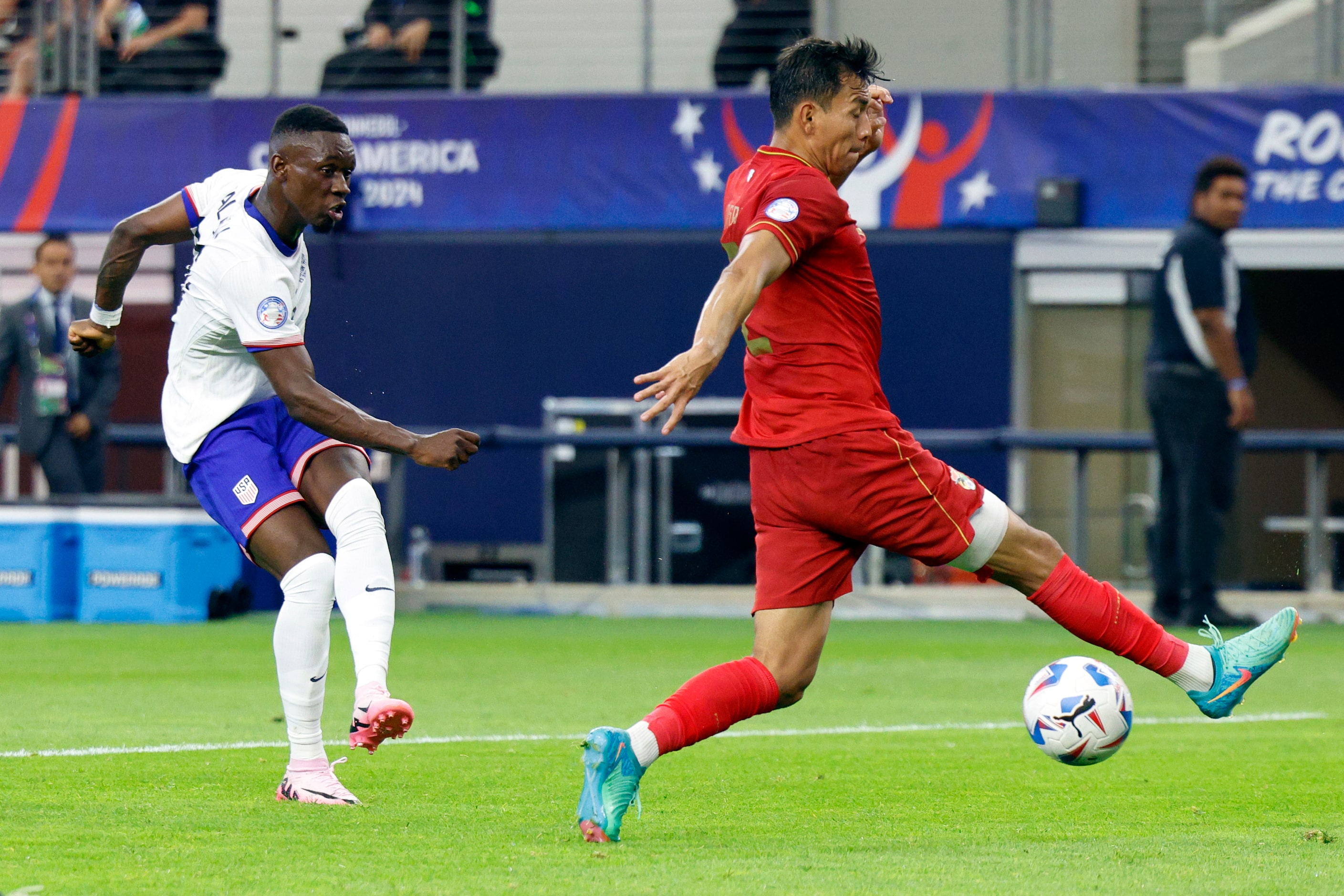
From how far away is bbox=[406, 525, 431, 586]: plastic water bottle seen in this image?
15922 millimetres

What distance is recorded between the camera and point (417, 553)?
15984 millimetres

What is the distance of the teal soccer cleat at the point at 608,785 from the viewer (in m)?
4.14

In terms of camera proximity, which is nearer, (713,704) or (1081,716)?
(713,704)

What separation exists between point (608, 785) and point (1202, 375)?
272 inches

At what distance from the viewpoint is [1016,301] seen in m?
15.1

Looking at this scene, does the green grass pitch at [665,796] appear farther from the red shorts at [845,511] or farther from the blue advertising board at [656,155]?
the blue advertising board at [656,155]

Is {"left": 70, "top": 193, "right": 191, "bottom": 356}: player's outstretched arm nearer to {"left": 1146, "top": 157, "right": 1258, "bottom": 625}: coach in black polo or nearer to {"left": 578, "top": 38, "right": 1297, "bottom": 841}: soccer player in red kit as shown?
{"left": 578, "top": 38, "right": 1297, "bottom": 841}: soccer player in red kit

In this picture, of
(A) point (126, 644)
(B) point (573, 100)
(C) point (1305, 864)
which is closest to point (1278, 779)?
(C) point (1305, 864)

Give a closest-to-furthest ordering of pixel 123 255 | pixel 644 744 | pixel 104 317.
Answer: pixel 644 744 → pixel 123 255 → pixel 104 317

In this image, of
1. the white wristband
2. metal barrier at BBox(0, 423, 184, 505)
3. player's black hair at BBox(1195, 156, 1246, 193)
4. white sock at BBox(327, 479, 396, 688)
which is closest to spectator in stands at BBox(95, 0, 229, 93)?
metal barrier at BBox(0, 423, 184, 505)

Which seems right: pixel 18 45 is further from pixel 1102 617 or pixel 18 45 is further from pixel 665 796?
pixel 1102 617

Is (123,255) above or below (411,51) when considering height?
below

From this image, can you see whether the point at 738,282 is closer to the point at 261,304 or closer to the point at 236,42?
the point at 261,304

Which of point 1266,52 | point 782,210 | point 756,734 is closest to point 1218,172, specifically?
point 756,734
